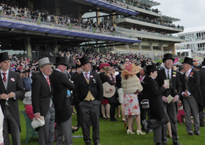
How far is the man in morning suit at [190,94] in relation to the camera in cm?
788

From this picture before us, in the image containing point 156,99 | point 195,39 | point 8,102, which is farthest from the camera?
point 195,39

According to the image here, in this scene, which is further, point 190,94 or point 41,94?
point 190,94

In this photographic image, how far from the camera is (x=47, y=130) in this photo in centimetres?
557

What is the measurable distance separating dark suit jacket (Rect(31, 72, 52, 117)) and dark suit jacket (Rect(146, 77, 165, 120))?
2.53 metres

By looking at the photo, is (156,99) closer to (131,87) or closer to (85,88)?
(131,87)

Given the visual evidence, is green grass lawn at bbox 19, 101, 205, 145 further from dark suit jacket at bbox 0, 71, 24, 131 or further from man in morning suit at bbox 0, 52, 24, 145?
dark suit jacket at bbox 0, 71, 24, 131

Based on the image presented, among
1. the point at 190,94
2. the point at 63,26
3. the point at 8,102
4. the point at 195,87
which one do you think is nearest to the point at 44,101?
the point at 8,102

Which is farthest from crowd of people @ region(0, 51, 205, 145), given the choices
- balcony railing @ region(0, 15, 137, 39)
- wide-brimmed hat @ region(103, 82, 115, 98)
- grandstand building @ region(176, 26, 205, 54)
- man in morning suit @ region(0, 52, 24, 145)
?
grandstand building @ region(176, 26, 205, 54)

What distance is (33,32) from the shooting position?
104 ft

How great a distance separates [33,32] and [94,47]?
2017cm

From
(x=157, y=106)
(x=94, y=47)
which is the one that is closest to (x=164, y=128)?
(x=157, y=106)

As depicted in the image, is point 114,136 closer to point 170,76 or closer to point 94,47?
point 170,76

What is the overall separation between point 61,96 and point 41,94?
0.53 metres

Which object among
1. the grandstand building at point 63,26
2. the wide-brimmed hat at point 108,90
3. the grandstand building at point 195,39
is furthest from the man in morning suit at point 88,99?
the grandstand building at point 195,39
